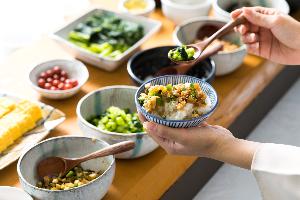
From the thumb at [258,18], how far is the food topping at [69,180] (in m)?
0.63

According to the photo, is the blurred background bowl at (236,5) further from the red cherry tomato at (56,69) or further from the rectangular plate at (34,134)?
the rectangular plate at (34,134)

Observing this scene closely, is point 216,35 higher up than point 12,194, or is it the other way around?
point 216,35

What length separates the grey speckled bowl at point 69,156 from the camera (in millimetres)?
1162

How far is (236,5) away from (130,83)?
0.63m

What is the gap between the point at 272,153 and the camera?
1.13 m

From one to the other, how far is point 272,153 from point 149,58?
0.70 meters

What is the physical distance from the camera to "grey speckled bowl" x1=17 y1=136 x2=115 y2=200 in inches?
45.8


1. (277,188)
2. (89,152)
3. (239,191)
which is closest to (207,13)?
(239,191)

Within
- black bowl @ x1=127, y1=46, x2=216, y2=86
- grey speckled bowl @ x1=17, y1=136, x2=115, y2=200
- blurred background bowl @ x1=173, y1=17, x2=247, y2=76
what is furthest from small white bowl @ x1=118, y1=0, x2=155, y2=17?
grey speckled bowl @ x1=17, y1=136, x2=115, y2=200

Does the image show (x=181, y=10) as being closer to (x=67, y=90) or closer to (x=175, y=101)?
(x=67, y=90)

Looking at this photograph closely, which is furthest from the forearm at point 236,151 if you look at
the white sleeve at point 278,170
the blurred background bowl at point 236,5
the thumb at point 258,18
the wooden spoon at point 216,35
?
the blurred background bowl at point 236,5

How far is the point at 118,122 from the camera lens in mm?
1403

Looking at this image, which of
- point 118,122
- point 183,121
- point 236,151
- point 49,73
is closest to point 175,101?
point 183,121

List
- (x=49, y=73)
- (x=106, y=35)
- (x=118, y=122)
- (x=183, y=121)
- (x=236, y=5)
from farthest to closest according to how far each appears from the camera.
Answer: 1. (x=236, y=5)
2. (x=106, y=35)
3. (x=49, y=73)
4. (x=118, y=122)
5. (x=183, y=121)
